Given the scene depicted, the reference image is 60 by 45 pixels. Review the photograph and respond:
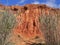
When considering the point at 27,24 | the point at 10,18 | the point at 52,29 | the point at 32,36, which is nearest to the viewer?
the point at 10,18

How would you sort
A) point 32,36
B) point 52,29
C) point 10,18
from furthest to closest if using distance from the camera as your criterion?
1. point 32,36
2. point 52,29
3. point 10,18

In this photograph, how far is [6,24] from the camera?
941 inches

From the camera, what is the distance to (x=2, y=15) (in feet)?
79.6

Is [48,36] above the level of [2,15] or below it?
below

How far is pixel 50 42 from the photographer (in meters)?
26.7

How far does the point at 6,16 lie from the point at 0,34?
1282 millimetres

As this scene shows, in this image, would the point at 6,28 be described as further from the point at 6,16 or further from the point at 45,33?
the point at 45,33


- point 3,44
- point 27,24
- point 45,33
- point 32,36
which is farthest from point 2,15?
point 27,24

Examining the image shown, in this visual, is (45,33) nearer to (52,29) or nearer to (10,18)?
(52,29)

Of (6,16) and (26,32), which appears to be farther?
(26,32)

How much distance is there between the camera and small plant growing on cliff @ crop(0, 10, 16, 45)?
938 inches

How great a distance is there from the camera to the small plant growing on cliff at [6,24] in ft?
78.2

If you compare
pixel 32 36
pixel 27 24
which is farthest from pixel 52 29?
pixel 27 24

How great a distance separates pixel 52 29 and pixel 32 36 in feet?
67.2
